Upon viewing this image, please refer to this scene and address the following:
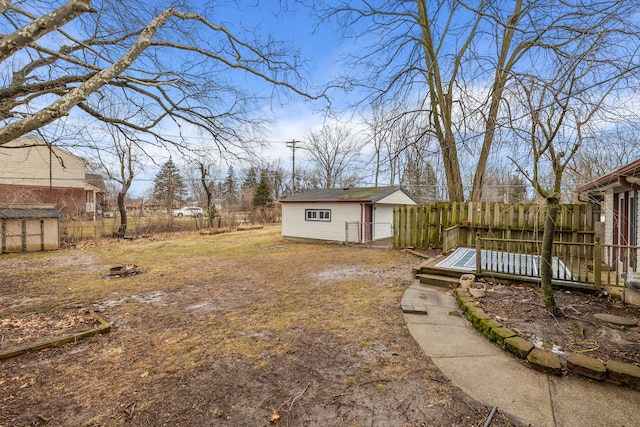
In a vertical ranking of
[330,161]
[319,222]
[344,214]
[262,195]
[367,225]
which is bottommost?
[367,225]

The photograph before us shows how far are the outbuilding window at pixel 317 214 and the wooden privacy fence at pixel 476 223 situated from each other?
3906mm

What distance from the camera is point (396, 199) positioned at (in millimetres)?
15875

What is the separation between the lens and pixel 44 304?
5422 mm

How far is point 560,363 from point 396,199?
522 inches

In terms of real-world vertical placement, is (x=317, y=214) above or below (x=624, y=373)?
above

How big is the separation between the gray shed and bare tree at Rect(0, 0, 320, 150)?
30.6 feet

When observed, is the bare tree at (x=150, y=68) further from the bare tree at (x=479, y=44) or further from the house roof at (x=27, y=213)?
the house roof at (x=27, y=213)

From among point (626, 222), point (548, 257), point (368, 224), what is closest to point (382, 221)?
point (368, 224)

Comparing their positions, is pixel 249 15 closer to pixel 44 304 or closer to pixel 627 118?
pixel 627 118

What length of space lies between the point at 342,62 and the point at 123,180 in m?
14.1

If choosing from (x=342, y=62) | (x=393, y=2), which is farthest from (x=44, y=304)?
(x=393, y=2)

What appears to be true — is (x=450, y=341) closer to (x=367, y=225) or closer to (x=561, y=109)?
(x=561, y=109)

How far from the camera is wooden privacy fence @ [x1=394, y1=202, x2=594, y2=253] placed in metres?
8.55

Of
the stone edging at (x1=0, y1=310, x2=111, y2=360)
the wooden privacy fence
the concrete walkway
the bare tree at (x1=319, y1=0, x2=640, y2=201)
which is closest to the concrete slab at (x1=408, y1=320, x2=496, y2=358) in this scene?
the concrete walkway
